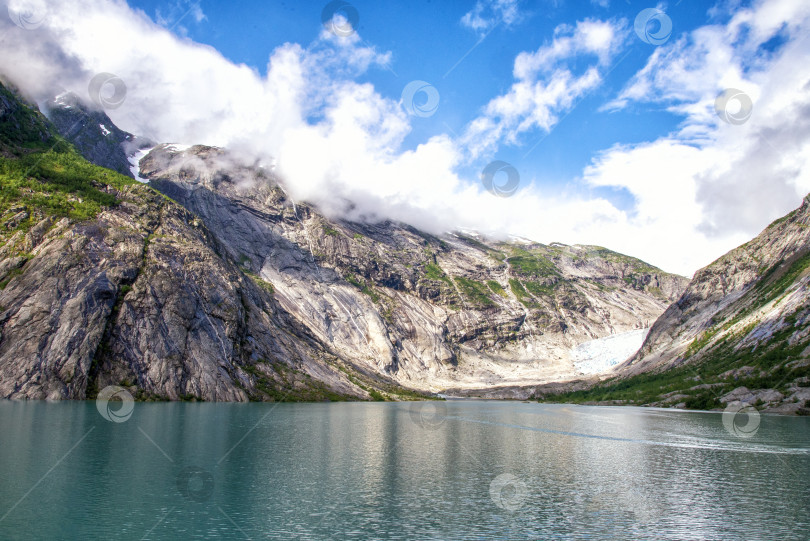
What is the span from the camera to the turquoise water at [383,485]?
28.4 m

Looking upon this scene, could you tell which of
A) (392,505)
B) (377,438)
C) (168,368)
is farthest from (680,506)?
(168,368)

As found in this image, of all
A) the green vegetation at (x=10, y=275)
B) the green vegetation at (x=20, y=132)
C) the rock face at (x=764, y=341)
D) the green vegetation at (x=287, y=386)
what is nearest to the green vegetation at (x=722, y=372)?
the rock face at (x=764, y=341)

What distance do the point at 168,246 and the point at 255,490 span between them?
5766 inches

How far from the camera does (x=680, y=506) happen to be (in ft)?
113

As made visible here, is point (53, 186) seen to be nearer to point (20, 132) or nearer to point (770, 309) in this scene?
point (20, 132)

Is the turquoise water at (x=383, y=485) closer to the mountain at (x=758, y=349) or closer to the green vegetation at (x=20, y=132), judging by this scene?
the mountain at (x=758, y=349)

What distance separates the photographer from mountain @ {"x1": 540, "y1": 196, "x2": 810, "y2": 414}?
118900 mm

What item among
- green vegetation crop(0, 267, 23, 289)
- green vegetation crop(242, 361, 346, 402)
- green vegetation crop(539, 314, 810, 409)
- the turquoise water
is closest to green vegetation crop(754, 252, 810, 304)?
green vegetation crop(539, 314, 810, 409)

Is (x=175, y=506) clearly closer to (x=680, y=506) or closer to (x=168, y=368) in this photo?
(x=680, y=506)

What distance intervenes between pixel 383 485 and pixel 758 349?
139 meters

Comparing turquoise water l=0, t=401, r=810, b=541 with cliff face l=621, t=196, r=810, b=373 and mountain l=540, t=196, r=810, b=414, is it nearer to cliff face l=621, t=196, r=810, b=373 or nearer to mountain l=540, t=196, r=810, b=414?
mountain l=540, t=196, r=810, b=414

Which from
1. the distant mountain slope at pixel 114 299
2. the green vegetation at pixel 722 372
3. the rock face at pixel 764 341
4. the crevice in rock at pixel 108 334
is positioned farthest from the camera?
the crevice in rock at pixel 108 334

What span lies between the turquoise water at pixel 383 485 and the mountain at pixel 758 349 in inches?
2184

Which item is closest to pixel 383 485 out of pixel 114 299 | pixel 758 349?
pixel 114 299
